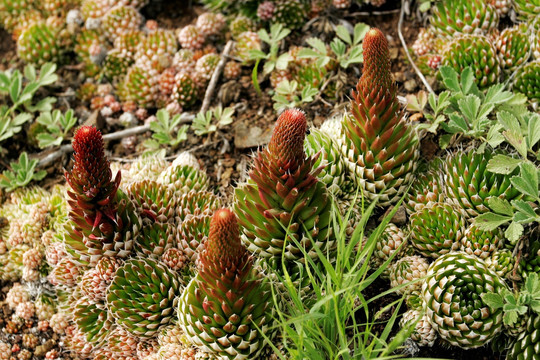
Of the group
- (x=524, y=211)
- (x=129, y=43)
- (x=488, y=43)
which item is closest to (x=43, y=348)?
(x=129, y=43)

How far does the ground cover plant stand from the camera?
3305 mm

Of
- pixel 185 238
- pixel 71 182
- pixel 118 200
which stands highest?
pixel 71 182

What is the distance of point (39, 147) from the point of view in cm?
523

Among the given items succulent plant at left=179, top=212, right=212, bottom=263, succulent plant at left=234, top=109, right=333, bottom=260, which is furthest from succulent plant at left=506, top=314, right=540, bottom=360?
succulent plant at left=179, top=212, right=212, bottom=263

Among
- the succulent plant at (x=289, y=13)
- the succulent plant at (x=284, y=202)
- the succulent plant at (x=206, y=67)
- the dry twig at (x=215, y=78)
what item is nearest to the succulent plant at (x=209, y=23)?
the dry twig at (x=215, y=78)

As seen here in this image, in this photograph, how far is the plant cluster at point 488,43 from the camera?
14.5 ft

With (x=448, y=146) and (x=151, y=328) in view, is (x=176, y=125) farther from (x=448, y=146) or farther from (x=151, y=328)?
(x=448, y=146)

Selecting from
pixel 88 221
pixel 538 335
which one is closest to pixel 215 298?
pixel 88 221

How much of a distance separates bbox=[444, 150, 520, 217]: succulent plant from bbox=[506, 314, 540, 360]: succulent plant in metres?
0.77

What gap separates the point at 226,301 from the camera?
3182 mm

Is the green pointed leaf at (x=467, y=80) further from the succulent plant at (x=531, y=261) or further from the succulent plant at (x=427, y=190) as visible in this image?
the succulent plant at (x=531, y=261)

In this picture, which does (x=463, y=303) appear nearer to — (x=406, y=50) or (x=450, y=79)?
(x=450, y=79)

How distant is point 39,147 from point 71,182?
1924 millimetres

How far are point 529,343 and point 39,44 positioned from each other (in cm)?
520
